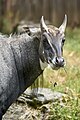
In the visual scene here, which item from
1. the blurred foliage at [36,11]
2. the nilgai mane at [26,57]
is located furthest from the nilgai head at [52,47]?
the blurred foliage at [36,11]

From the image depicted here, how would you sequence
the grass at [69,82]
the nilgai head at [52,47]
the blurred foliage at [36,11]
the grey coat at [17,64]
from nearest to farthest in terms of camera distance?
1. the nilgai head at [52,47]
2. the grey coat at [17,64]
3. the grass at [69,82]
4. the blurred foliage at [36,11]

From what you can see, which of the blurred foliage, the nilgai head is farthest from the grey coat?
the blurred foliage

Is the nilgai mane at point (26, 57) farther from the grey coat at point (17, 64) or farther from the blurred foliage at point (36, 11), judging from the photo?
the blurred foliage at point (36, 11)

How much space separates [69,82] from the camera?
10.0 m

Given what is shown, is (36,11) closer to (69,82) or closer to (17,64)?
(69,82)

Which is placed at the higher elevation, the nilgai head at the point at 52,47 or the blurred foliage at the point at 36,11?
the blurred foliage at the point at 36,11

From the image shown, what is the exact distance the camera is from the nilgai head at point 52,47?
273 inches

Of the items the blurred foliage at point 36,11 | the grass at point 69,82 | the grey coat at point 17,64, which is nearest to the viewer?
the grey coat at point 17,64

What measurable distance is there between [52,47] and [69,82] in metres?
3.13

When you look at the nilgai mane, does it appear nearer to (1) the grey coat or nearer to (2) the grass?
(1) the grey coat

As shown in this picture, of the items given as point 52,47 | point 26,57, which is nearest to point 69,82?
point 26,57

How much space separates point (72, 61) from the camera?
→ 12.0m

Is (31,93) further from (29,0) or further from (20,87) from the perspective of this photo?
(29,0)

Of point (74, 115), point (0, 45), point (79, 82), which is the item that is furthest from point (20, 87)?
point (79, 82)
